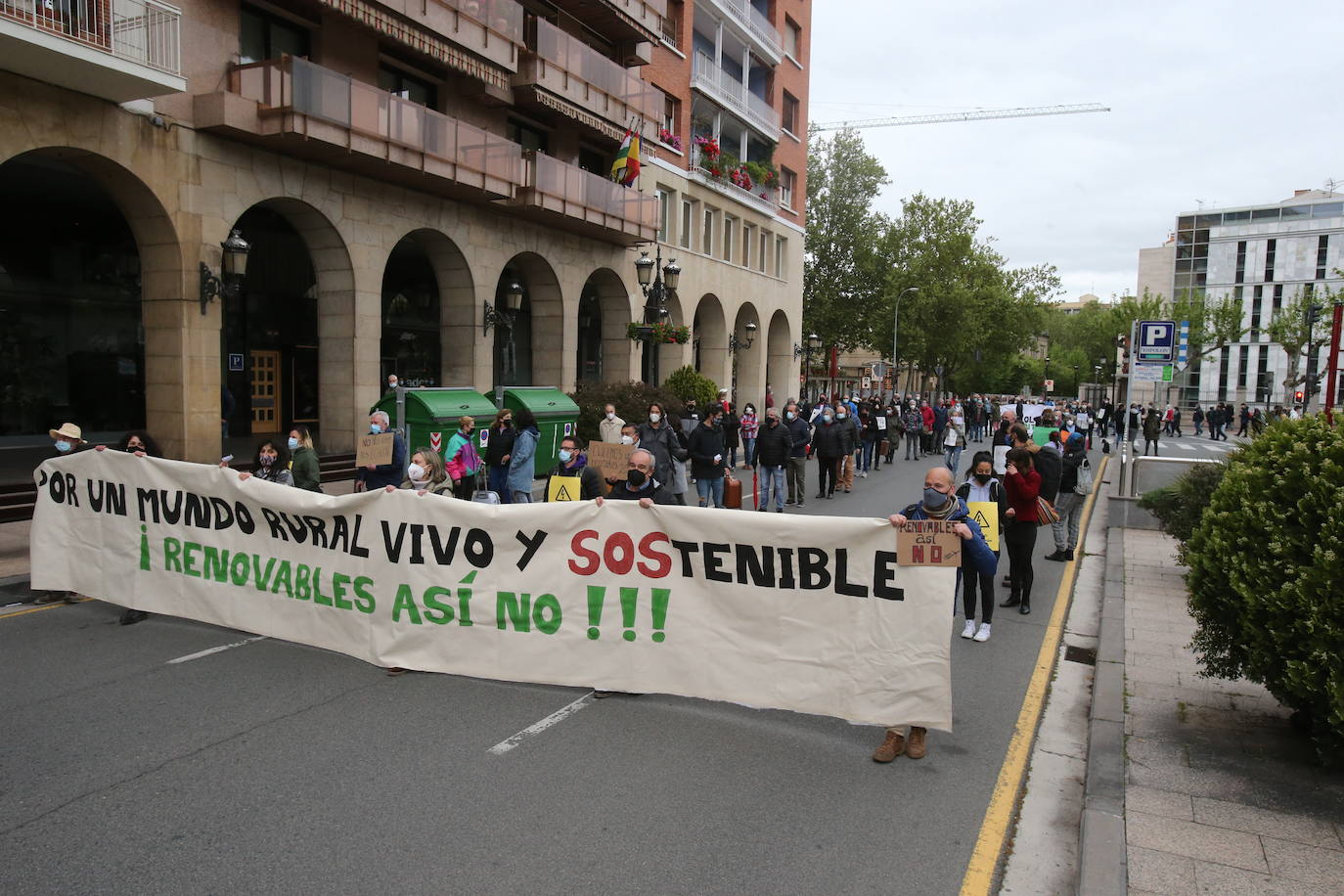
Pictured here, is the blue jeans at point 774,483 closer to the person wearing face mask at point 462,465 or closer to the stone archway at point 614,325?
the person wearing face mask at point 462,465

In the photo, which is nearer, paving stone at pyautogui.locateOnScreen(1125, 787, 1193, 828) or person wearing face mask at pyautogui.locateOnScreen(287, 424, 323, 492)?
paving stone at pyautogui.locateOnScreen(1125, 787, 1193, 828)

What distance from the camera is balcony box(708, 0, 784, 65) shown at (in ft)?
108

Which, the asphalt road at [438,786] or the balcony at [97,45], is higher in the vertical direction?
the balcony at [97,45]

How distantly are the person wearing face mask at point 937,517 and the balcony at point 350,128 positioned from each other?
13.5 m

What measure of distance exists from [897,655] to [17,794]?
457 cm

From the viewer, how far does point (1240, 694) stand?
6.15m

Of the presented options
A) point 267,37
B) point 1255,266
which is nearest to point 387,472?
point 267,37

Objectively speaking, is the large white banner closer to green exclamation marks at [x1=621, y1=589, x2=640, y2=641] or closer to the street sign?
green exclamation marks at [x1=621, y1=589, x2=640, y2=641]

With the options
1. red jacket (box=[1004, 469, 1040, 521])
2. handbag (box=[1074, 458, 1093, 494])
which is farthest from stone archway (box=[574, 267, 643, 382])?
red jacket (box=[1004, 469, 1040, 521])

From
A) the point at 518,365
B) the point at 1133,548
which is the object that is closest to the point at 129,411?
the point at 518,365

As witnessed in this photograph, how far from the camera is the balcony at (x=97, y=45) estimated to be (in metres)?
11.5

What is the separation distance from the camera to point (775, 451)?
1412 cm

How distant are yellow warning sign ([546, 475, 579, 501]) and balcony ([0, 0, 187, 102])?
29.0 feet

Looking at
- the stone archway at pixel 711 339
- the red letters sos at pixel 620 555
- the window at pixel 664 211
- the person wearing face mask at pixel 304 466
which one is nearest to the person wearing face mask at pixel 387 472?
the person wearing face mask at pixel 304 466
